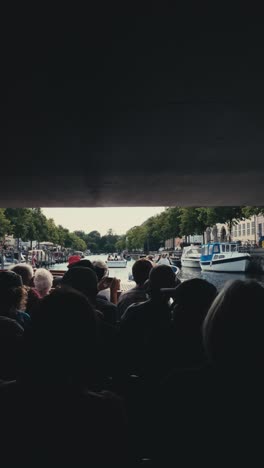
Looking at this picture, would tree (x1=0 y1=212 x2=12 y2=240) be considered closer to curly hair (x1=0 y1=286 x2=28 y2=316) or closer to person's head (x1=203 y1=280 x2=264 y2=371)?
curly hair (x1=0 y1=286 x2=28 y2=316)

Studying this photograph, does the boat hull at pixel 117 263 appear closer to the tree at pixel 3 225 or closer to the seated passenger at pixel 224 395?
the tree at pixel 3 225

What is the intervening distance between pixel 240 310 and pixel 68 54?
11.4 feet

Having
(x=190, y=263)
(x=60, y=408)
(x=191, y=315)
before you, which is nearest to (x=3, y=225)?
(x=190, y=263)

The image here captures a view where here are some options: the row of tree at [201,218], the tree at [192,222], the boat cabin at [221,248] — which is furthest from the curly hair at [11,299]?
the tree at [192,222]

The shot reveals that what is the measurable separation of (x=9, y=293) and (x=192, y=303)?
6.46ft

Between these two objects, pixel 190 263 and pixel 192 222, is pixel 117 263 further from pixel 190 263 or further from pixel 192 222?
pixel 190 263

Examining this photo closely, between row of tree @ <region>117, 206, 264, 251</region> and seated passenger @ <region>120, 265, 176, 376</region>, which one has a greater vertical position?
A: row of tree @ <region>117, 206, 264, 251</region>

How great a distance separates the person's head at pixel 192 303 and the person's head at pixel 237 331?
1.05 metres

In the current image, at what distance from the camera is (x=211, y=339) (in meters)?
2.26

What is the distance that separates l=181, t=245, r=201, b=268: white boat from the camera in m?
62.2

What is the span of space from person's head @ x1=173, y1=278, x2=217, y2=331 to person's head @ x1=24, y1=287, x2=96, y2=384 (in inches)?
55.3

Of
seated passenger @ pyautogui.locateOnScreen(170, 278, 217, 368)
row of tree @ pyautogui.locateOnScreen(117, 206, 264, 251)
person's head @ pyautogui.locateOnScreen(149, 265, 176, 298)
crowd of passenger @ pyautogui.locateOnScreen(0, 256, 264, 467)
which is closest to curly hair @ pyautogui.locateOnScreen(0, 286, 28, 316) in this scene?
person's head @ pyautogui.locateOnScreen(149, 265, 176, 298)

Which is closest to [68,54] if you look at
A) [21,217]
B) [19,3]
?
[19,3]

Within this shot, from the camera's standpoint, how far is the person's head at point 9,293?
14.8ft
